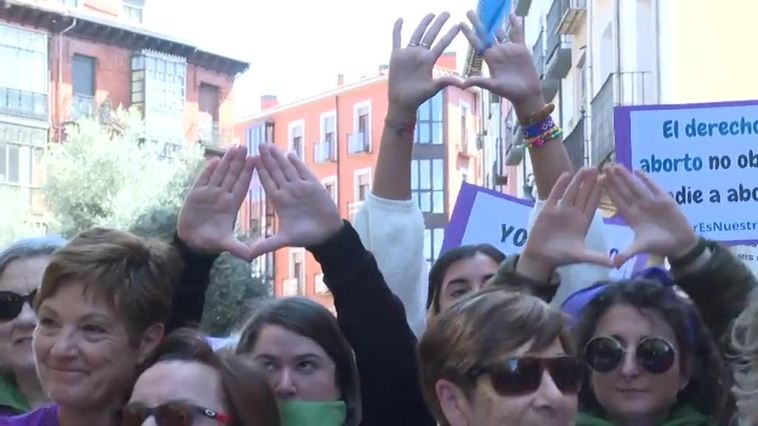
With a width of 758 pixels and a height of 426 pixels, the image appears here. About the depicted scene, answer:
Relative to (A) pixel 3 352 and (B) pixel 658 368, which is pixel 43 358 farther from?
(B) pixel 658 368

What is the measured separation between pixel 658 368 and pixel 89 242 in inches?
55.6

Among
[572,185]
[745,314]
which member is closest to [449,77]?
[572,185]

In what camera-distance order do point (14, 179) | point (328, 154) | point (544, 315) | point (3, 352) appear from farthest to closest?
1. point (328, 154)
2. point (14, 179)
3. point (3, 352)
4. point (544, 315)

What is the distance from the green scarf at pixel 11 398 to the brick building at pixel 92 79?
30790mm

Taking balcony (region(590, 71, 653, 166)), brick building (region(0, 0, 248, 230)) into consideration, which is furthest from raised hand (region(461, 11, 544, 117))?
brick building (region(0, 0, 248, 230))

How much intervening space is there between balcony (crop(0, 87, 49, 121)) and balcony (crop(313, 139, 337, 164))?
65.9 feet

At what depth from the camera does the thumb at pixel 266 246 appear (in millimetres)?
3449

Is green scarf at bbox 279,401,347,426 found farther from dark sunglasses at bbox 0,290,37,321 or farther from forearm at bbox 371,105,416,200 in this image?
dark sunglasses at bbox 0,290,37,321

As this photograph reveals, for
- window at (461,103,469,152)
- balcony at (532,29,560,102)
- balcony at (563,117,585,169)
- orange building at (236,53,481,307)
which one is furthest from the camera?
window at (461,103,469,152)

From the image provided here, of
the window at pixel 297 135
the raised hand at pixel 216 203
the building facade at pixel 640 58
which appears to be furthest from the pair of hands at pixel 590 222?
the window at pixel 297 135

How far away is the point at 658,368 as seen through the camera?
3291 mm

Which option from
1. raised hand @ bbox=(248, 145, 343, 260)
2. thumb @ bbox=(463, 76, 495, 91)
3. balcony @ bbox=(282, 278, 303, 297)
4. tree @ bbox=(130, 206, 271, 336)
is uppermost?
thumb @ bbox=(463, 76, 495, 91)

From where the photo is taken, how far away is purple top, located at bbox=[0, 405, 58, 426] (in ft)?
10.7

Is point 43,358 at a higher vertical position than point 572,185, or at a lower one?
lower
